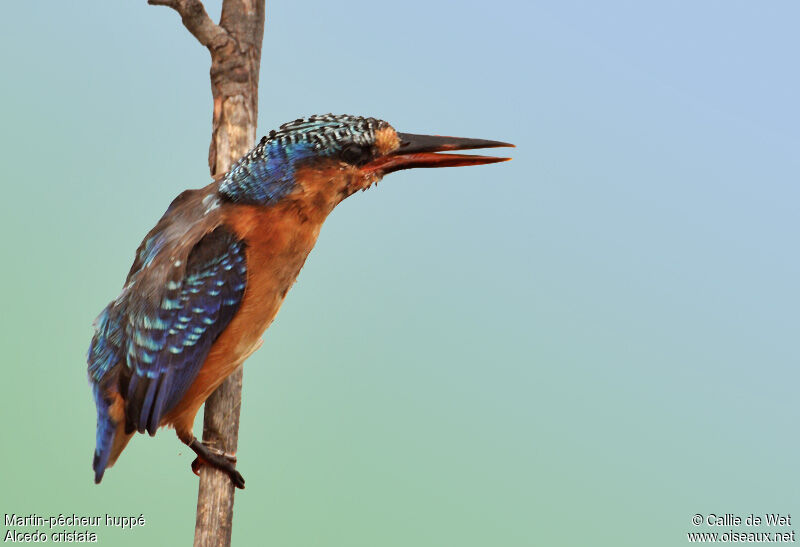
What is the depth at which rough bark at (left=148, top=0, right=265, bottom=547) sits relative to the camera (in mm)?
3916

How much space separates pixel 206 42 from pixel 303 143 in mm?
978

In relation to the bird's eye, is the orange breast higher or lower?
lower

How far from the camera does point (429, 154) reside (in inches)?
146

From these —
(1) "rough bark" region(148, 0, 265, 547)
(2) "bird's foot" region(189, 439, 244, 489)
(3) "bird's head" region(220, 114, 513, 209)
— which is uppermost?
(1) "rough bark" region(148, 0, 265, 547)

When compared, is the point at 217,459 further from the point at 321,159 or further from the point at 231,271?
the point at 321,159

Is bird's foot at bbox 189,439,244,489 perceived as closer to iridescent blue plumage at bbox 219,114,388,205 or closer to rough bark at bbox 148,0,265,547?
rough bark at bbox 148,0,265,547

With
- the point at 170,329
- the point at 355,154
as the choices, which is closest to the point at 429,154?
the point at 355,154

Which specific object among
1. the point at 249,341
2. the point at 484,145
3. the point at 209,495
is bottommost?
the point at 209,495

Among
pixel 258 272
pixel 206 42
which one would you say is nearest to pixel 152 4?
pixel 206 42

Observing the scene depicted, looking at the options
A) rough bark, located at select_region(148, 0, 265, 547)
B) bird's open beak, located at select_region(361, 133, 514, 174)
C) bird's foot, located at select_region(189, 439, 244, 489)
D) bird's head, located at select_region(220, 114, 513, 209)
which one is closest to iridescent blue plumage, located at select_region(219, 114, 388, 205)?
bird's head, located at select_region(220, 114, 513, 209)

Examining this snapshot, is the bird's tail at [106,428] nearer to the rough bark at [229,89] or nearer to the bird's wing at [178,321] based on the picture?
the bird's wing at [178,321]

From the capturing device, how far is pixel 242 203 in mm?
3635

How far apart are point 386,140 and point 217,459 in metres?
1.39

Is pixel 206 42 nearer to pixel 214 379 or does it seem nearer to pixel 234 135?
pixel 234 135
